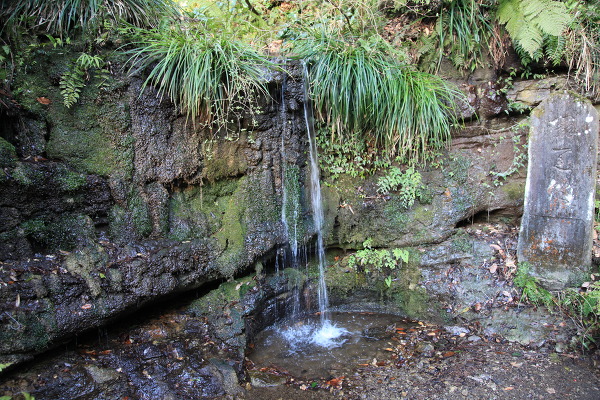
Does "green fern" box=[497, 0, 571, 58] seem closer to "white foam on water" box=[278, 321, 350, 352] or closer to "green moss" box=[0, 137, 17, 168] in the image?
"white foam on water" box=[278, 321, 350, 352]

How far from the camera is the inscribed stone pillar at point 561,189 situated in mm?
3816

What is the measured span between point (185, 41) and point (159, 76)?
1.79 ft

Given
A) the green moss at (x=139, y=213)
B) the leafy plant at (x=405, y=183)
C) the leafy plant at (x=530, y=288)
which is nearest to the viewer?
the green moss at (x=139, y=213)

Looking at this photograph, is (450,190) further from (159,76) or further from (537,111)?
(159,76)

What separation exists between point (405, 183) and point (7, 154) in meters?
4.26

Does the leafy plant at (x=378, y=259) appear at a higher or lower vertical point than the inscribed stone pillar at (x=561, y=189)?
lower

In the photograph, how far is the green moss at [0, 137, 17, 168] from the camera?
3008 mm

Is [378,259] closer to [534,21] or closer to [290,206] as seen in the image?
[290,206]

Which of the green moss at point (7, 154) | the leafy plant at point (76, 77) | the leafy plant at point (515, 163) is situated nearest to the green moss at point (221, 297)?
the green moss at point (7, 154)

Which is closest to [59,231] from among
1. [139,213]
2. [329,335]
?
[139,213]

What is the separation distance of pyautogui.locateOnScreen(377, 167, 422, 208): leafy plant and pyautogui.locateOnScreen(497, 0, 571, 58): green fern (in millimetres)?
1923

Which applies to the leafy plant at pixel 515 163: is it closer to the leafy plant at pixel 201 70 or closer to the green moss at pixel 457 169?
the green moss at pixel 457 169

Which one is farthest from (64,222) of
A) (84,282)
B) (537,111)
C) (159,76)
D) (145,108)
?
(537,111)

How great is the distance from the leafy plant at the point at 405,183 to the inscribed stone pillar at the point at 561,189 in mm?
1255
